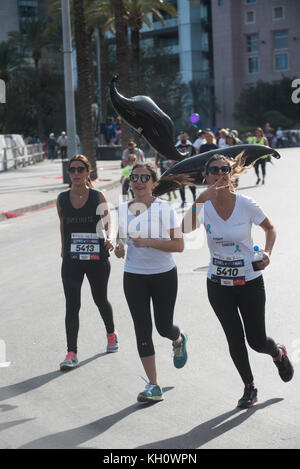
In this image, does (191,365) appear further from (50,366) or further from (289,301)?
(289,301)

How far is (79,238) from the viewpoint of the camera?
6.64 meters

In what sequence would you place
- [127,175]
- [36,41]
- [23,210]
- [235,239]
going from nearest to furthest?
1. [235,239]
2. [127,175]
3. [23,210]
4. [36,41]

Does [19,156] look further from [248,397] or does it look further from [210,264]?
[248,397]

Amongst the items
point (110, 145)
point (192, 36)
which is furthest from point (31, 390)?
point (192, 36)

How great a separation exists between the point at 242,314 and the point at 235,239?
0.53 metres

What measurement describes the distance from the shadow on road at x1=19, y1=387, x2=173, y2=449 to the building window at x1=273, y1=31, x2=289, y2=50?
3380 inches

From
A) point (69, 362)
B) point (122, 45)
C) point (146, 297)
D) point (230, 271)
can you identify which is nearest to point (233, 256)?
point (230, 271)

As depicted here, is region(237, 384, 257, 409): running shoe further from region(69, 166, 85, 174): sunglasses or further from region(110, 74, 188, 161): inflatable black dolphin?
region(69, 166, 85, 174): sunglasses

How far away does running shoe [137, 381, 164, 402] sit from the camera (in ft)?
17.8

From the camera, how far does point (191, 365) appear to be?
6.40 metres

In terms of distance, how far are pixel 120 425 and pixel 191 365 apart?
1484mm

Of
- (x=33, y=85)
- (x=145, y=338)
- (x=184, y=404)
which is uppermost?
(x=33, y=85)
